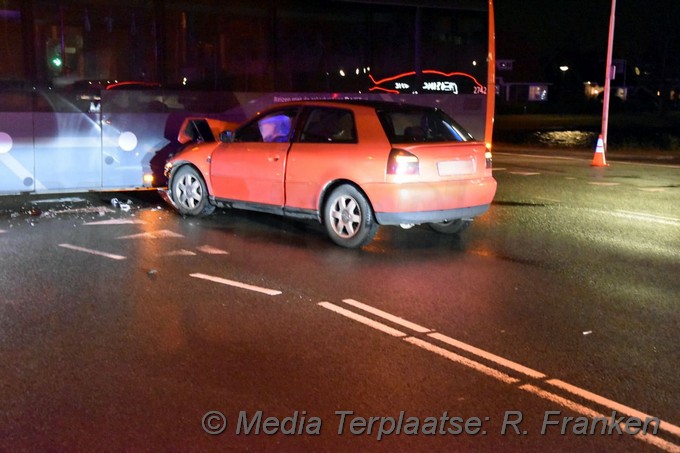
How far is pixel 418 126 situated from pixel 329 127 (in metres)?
1.07

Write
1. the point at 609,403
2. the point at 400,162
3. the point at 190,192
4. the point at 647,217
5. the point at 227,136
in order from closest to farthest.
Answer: the point at 609,403
the point at 400,162
the point at 227,136
the point at 190,192
the point at 647,217

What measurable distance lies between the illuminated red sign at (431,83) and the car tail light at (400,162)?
5.03m

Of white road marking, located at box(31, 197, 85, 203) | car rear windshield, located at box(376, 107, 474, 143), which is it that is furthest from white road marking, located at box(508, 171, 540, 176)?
white road marking, located at box(31, 197, 85, 203)

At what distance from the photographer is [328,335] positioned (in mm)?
6219

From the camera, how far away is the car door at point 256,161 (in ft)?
33.7

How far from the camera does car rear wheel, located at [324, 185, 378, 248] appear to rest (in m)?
9.39

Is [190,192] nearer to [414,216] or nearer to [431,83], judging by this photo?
[414,216]

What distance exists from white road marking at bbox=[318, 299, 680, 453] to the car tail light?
93.6 inches

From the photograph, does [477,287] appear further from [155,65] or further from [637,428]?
[155,65]

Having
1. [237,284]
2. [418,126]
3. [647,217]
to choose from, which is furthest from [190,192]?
[647,217]

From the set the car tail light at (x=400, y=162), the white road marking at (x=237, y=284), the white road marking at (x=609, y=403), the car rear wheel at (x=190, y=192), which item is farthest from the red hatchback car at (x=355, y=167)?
the white road marking at (x=609, y=403)

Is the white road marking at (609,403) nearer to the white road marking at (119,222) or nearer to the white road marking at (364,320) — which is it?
the white road marking at (364,320)

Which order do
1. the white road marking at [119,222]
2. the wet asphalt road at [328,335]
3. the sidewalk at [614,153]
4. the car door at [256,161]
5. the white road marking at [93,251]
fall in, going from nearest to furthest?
the wet asphalt road at [328,335] < the white road marking at [93,251] < the car door at [256,161] < the white road marking at [119,222] < the sidewalk at [614,153]

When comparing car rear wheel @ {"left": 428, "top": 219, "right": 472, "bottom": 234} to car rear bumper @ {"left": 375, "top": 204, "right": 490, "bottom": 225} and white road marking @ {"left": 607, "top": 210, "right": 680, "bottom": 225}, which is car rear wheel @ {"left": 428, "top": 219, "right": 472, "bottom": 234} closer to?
car rear bumper @ {"left": 375, "top": 204, "right": 490, "bottom": 225}
